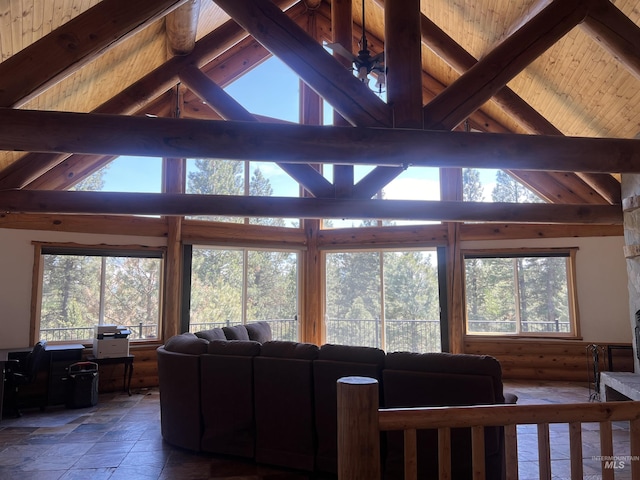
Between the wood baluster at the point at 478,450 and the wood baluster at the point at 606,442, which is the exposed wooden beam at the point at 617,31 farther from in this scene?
the wood baluster at the point at 478,450

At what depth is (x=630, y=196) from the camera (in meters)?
5.75

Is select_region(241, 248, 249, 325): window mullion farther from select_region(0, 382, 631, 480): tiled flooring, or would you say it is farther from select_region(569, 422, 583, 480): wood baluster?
select_region(569, 422, 583, 480): wood baluster

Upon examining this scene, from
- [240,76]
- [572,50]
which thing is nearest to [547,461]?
[572,50]

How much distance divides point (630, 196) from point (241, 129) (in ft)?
17.5

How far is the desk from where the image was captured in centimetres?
596

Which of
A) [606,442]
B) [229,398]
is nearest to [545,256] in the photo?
[229,398]

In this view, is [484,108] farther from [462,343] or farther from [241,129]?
[241,129]

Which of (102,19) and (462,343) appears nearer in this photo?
(102,19)

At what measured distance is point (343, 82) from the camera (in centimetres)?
392

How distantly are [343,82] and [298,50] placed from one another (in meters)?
0.54

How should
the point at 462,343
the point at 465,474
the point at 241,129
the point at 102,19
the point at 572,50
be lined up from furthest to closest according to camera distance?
the point at 462,343, the point at 572,50, the point at 102,19, the point at 241,129, the point at 465,474

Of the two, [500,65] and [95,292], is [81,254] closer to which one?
[95,292]

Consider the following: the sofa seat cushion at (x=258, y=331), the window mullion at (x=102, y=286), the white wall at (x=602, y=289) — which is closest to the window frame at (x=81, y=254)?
the window mullion at (x=102, y=286)

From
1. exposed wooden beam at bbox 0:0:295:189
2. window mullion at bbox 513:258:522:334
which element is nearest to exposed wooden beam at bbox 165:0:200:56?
exposed wooden beam at bbox 0:0:295:189
